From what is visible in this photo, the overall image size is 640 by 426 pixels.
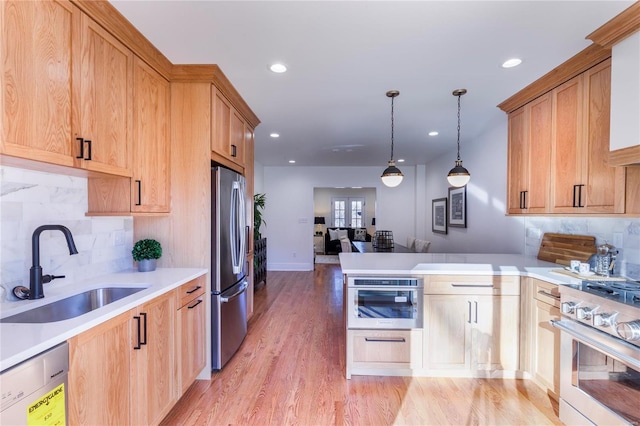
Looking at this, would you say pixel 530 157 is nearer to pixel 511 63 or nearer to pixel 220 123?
pixel 511 63

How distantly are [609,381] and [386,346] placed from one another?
1.34 metres

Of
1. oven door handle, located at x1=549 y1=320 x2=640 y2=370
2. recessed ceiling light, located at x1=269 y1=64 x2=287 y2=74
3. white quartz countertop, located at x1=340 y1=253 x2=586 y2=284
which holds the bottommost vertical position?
oven door handle, located at x1=549 y1=320 x2=640 y2=370

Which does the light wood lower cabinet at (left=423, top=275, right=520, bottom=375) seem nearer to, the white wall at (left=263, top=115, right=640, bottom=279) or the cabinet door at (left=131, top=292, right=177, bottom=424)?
the white wall at (left=263, top=115, right=640, bottom=279)

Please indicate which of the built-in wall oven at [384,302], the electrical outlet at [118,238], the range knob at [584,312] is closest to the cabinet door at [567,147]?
the range knob at [584,312]

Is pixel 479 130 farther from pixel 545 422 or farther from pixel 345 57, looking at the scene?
pixel 545 422

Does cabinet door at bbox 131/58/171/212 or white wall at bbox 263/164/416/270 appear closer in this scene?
cabinet door at bbox 131/58/171/212

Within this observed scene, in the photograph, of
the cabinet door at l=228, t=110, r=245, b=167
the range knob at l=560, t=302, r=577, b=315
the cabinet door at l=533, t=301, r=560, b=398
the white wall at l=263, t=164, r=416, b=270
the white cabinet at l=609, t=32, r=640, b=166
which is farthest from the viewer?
the white wall at l=263, t=164, r=416, b=270

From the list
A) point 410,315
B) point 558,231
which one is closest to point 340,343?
point 410,315

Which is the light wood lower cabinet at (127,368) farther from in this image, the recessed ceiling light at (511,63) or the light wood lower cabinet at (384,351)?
the recessed ceiling light at (511,63)

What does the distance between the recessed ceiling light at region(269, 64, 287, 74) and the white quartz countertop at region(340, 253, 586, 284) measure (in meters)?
1.68

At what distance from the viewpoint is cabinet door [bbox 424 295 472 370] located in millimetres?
2375

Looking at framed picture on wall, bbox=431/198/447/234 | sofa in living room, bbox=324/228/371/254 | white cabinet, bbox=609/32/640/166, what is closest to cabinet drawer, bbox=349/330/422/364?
white cabinet, bbox=609/32/640/166

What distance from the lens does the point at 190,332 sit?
2.10 meters

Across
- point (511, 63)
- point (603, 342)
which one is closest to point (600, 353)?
point (603, 342)
